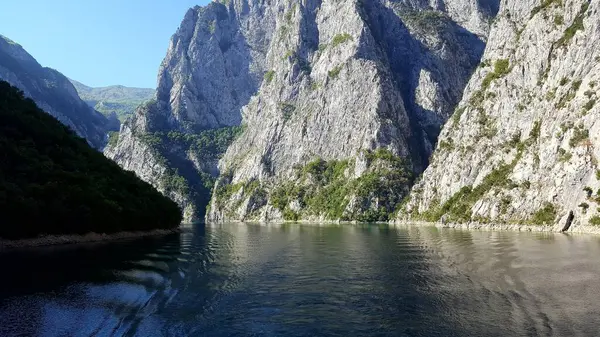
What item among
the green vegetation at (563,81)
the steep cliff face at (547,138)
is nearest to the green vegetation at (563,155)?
the steep cliff face at (547,138)

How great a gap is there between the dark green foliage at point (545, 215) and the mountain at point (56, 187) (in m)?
108

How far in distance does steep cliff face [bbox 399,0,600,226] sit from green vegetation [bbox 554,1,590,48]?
45cm

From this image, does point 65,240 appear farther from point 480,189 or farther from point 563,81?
point 563,81

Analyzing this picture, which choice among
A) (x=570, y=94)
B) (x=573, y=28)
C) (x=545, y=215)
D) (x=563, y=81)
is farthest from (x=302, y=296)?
(x=573, y=28)

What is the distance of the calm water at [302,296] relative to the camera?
26453 mm

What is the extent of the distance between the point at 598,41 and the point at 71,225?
16719 centimetres

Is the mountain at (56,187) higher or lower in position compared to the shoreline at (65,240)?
higher

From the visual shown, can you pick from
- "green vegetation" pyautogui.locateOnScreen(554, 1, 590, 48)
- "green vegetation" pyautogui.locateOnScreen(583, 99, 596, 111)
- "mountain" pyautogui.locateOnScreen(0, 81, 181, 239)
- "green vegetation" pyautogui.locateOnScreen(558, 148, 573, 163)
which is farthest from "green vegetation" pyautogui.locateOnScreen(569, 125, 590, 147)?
"mountain" pyautogui.locateOnScreen(0, 81, 181, 239)

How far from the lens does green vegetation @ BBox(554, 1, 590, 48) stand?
16495cm

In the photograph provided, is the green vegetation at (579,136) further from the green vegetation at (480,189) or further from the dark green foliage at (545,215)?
the green vegetation at (480,189)

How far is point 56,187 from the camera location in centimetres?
7900

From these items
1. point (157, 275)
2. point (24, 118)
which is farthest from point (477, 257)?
point (24, 118)

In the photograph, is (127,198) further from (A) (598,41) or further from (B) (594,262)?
(A) (598,41)

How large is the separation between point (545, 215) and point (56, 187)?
413 feet
